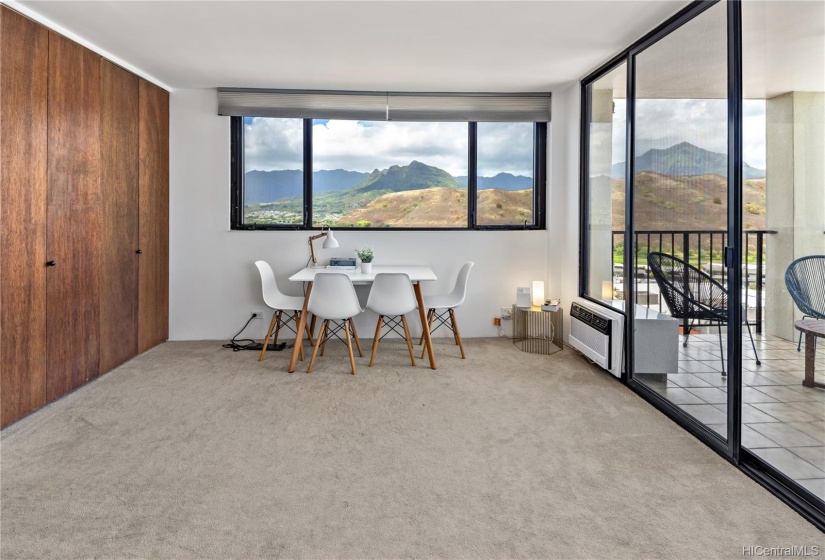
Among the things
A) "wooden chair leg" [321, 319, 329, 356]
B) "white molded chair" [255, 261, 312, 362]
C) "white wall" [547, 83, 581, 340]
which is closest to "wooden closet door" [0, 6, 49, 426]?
"white molded chair" [255, 261, 312, 362]

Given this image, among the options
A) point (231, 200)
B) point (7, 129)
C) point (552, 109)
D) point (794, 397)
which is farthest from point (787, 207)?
point (231, 200)

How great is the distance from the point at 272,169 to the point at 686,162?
380 centimetres

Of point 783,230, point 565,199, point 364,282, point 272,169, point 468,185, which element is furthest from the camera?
point 468,185

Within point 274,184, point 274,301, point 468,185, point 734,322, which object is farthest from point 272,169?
point 734,322

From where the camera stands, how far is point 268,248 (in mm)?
Answer: 5176

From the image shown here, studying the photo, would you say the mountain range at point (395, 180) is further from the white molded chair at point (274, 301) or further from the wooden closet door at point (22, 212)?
the wooden closet door at point (22, 212)

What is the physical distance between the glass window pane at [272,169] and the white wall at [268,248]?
0.70 feet

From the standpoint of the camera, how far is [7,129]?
115 inches

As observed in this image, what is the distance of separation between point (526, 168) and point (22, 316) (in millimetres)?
4469

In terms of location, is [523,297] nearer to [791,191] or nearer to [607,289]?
[607,289]

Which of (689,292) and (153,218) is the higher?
(153,218)

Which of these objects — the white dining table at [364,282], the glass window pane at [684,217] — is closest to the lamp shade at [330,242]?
the white dining table at [364,282]

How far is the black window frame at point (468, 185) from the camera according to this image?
17.0 feet

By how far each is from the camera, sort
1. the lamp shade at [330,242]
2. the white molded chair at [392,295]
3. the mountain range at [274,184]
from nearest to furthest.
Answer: the white molded chair at [392,295] → the lamp shade at [330,242] → the mountain range at [274,184]
